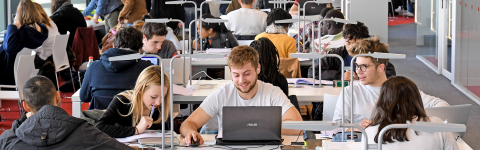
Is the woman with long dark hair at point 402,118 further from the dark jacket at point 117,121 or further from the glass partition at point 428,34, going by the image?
the glass partition at point 428,34

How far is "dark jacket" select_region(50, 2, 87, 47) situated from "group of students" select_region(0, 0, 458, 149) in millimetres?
2788

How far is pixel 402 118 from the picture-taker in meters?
2.35

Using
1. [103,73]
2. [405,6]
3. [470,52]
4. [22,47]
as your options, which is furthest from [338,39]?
[405,6]

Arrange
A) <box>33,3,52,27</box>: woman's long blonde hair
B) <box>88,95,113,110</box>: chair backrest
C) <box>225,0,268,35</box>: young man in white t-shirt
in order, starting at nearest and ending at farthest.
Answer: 1. <box>88,95,113,110</box>: chair backrest
2. <box>33,3,52,27</box>: woman's long blonde hair
3. <box>225,0,268,35</box>: young man in white t-shirt

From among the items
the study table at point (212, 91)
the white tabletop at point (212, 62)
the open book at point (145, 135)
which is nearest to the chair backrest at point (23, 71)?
the study table at point (212, 91)

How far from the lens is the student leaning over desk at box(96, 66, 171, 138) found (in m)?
2.95

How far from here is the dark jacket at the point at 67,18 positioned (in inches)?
286

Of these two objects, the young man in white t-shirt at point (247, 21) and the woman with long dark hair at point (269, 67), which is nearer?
the woman with long dark hair at point (269, 67)

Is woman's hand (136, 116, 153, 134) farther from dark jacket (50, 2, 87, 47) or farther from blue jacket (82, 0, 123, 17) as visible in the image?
blue jacket (82, 0, 123, 17)

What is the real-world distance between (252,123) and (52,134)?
36.8 inches

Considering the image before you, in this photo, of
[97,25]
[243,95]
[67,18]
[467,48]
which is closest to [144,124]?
[243,95]

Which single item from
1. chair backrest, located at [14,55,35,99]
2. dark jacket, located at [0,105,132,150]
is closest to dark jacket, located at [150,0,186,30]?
chair backrest, located at [14,55,35,99]

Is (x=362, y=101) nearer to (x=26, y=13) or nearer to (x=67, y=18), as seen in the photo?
(x=26, y=13)

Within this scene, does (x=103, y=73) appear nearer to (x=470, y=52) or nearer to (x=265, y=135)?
(x=265, y=135)
